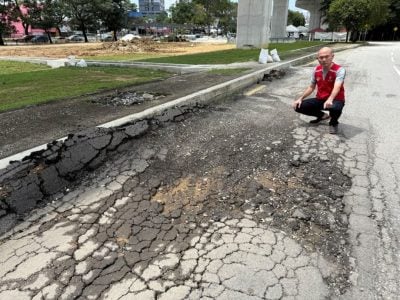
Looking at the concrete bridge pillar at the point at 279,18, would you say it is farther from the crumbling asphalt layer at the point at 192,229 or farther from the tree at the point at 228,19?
the tree at the point at 228,19

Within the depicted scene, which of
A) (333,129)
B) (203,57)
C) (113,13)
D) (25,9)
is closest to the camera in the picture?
(333,129)

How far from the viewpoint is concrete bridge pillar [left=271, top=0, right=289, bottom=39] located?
137ft

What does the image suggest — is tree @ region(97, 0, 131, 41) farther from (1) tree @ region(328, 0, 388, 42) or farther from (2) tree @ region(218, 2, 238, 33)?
(2) tree @ region(218, 2, 238, 33)

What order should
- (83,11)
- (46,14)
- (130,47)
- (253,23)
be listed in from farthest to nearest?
(83,11), (46,14), (130,47), (253,23)

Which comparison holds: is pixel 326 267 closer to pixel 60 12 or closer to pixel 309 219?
pixel 309 219

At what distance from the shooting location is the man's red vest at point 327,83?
209 inches

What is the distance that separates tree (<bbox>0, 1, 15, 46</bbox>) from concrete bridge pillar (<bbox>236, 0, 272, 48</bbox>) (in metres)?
36.2

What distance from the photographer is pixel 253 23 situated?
2636cm

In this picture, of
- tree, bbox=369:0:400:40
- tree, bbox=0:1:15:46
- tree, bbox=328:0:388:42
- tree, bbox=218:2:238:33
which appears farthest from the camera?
tree, bbox=218:2:238:33

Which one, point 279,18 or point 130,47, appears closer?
point 130,47

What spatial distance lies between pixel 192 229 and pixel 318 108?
3.59 m

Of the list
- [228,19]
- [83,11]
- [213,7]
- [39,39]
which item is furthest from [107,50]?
[228,19]

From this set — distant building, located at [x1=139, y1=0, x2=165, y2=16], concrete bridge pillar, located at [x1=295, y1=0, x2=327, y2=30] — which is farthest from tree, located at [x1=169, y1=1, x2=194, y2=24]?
distant building, located at [x1=139, y1=0, x2=165, y2=16]

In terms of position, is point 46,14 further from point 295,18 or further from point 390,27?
point 295,18
